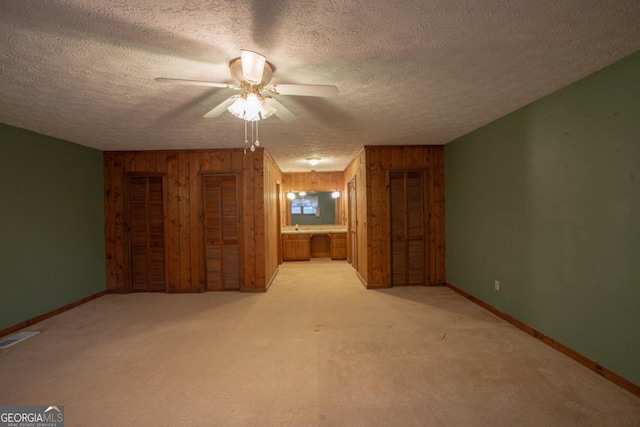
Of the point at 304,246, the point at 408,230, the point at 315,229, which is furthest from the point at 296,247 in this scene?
the point at 408,230

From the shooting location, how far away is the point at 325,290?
4.92 meters

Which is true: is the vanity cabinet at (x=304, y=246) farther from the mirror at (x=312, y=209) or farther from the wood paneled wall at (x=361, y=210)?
the wood paneled wall at (x=361, y=210)

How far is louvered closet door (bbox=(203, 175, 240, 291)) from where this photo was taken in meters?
4.98

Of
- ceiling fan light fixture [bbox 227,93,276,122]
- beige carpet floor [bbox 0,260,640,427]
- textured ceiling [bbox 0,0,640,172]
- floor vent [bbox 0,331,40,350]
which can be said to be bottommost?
beige carpet floor [bbox 0,260,640,427]

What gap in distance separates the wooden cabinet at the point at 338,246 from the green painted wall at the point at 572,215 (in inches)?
163

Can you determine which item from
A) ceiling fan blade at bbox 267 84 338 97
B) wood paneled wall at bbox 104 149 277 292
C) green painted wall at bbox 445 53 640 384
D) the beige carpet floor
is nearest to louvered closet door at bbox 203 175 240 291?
wood paneled wall at bbox 104 149 277 292

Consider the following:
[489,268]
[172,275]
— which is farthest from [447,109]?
[172,275]

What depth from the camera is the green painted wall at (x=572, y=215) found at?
2.14 meters

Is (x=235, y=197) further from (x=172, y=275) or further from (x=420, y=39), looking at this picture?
(x=420, y=39)

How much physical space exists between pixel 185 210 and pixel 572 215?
205 inches

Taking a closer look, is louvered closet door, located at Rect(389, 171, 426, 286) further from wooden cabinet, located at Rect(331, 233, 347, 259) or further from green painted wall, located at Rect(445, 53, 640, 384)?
wooden cabinet, located at Rect(331, 233, 347, 259)

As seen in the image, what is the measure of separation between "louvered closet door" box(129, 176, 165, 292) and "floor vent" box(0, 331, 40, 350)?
5.67 ft

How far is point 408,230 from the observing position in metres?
5.01

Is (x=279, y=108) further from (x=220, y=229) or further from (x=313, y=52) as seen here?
(x=220, y=229)
